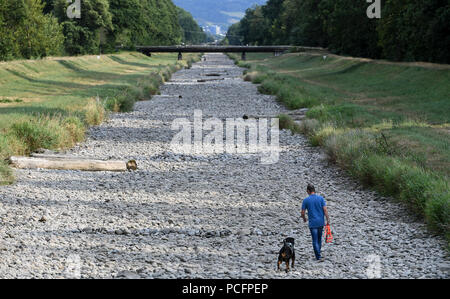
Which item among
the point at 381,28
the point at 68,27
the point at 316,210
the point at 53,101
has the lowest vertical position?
the point at 53,101

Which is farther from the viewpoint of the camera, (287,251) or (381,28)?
(381,28)

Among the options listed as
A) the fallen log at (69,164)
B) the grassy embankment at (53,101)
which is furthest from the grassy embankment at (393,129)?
the grassy embankment at (53,101)

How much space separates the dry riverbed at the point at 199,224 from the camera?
9.42 m

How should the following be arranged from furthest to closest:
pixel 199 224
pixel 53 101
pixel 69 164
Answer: pixel 53 101, pixel 69 164, pixel 199 224

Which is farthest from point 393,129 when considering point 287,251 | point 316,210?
point 287,251

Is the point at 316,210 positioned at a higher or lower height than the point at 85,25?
lower

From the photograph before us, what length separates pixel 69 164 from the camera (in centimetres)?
1684

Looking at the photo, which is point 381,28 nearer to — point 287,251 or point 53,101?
point 53,101

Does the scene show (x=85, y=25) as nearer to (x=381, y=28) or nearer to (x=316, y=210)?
(x=381, y=28)

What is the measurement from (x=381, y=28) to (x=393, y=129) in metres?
35.0

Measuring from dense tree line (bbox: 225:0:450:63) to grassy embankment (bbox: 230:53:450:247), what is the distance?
177 cm

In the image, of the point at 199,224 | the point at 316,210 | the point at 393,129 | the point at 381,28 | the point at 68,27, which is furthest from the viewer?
the point at 68,27

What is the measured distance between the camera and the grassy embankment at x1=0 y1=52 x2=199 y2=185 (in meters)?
18.9
